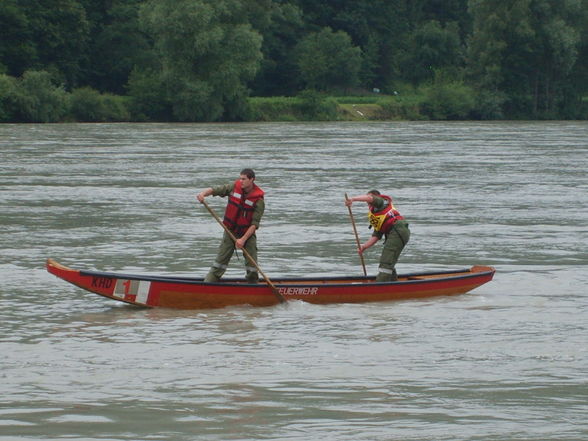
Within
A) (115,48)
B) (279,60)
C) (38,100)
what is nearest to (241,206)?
(38,100)

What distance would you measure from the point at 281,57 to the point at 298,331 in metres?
88.1

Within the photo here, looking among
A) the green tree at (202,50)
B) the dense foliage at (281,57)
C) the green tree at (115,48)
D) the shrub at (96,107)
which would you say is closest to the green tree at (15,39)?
the dense foliage at (281,57)

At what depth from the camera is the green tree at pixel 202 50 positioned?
6775cm

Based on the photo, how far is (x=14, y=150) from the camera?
142 feet

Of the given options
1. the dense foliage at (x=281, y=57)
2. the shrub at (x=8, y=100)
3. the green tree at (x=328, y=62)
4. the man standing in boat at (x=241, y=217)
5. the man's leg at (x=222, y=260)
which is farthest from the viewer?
the green tree at (x=328, y=62)

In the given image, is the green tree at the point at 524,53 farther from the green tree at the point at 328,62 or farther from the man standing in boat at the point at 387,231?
the man standing in boat at the point at 387,231

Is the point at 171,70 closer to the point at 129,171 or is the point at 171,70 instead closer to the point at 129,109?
the point at 129,109

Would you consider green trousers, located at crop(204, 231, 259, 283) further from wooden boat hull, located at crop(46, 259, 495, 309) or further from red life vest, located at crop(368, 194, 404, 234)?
red life vest, located at crop(368, 194, 404, 234)

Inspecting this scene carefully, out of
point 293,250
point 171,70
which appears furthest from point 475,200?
point 171,70

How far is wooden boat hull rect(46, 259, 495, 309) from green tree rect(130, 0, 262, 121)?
54366mm

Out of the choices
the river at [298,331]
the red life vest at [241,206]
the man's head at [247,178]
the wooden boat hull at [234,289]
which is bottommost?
the river at [298,331]

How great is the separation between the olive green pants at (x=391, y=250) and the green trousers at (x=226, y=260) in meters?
1.58

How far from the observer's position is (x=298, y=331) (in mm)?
12664

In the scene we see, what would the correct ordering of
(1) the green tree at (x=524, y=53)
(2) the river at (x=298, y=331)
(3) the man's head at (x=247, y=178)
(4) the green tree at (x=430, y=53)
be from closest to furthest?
1. (2) the river at (x=298, y=331)
2. (3) the man's head at (x=247, y=178)
3. (1) the green tree at (x=524, y=53)
4. (4) the green tree at (x=430, y=53)
